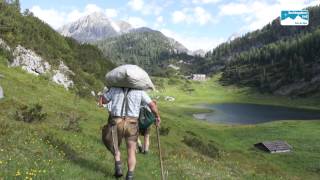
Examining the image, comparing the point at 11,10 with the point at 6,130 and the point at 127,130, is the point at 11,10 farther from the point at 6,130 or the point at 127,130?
the point at 127,130

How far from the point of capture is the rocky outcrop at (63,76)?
52638 mm

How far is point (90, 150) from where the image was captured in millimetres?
17625

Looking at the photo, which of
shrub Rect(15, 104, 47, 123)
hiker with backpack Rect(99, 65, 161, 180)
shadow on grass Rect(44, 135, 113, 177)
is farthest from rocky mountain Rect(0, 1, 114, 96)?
hiker with backpack Rect(99, 65, 161, 180)

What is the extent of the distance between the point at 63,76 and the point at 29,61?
16.5 feet

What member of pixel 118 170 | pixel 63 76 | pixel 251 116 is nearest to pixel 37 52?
pixel 63 76

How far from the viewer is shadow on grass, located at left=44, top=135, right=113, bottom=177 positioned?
45.9 feet

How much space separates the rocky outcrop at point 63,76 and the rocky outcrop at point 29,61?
1325 millimetres

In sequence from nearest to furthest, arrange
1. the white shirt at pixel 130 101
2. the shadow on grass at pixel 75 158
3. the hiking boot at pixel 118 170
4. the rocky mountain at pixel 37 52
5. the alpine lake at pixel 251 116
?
the white shirt at pixel 130 101, the hiking boot at pixel 118 170, the shadow on grass at pixel 75 158, the rocky mountain at pixel 37 52, the alpine lake at pixel 251 116

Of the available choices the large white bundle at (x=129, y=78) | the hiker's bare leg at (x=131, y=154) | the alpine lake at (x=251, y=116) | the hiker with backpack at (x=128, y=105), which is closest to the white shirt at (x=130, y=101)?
the hiker with backpack at (x=128, y=105)

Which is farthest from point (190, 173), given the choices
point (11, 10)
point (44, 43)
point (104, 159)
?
point (11, 10)

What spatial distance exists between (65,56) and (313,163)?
1343 inches

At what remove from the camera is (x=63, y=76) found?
54375 mm

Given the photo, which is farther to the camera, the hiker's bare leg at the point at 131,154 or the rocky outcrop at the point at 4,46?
the rocky outcrop at the point at 4,46

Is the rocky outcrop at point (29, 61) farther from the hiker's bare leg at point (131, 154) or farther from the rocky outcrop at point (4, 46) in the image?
the hiker's bare leg at point (131, 154)
